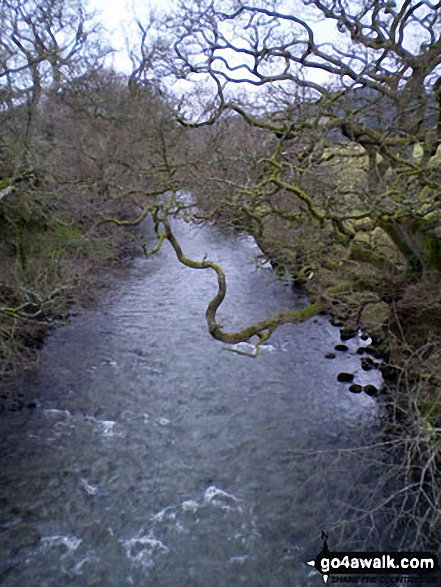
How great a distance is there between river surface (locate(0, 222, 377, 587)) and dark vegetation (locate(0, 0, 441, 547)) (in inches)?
48.3

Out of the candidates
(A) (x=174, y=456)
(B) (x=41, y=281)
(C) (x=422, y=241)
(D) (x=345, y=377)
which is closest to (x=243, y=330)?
(A) (x=174, y=456)

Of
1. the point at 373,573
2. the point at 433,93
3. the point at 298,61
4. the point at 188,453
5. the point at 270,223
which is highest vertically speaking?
the point at 298,61

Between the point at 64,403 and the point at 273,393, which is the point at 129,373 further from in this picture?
the point at 273,393

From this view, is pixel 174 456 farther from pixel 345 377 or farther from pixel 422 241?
pixel 422 241

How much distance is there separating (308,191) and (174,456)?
9892mm

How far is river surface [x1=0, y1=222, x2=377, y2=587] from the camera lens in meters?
9.32

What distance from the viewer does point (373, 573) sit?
9.27 metres

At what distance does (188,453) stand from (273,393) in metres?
3.34

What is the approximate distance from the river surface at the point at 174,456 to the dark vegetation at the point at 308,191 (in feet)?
4.02

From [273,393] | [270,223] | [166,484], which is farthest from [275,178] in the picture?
[270,223]

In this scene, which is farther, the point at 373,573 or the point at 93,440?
the point at 93,440

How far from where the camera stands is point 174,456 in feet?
39.4

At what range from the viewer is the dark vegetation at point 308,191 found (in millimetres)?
11648

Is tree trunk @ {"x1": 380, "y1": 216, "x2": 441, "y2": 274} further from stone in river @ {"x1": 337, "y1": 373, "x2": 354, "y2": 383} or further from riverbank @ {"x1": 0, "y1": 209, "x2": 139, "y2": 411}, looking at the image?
riverbank @ {"x1": 0, "y1": 209, "x2": 139, "y2": 411}
